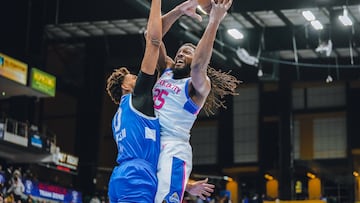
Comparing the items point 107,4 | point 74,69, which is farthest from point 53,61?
point 107,4

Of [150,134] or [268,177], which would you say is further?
[268,177]

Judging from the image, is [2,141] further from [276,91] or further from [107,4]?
[276,91]

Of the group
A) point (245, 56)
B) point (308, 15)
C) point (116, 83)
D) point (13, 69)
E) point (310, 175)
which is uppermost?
point (308, 15)

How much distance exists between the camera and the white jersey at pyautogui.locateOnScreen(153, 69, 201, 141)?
4816mm

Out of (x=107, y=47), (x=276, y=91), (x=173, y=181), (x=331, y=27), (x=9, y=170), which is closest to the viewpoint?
(x=173, y=181)

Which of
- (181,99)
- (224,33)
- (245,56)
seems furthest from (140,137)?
(224,33)

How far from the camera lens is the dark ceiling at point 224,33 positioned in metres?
26.2

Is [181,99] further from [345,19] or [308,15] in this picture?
[308,15]

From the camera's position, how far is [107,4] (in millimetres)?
26266

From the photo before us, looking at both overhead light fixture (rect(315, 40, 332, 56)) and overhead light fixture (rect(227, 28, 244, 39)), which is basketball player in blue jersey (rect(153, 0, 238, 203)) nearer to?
overhead light fixture (rect(315, 40, 332, 56))

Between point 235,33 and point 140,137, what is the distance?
23587mm

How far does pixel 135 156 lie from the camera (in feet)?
15.3

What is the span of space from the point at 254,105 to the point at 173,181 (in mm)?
31209

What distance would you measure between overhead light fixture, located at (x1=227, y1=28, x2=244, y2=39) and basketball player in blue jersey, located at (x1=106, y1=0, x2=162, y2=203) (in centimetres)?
2323
